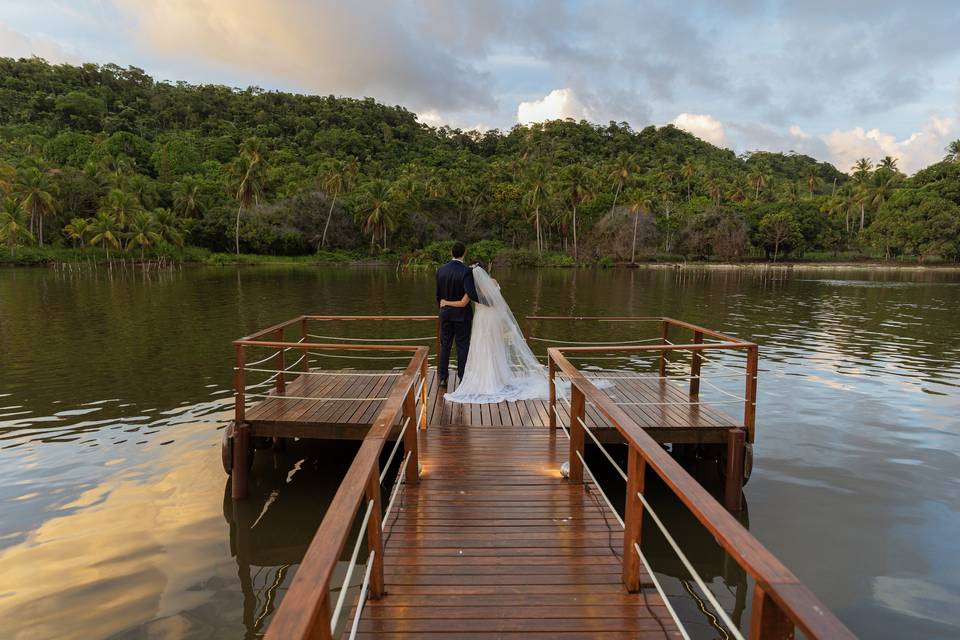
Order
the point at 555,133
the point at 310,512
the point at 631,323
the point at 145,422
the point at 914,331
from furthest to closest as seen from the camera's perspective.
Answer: the point at 555,133
the point at 631,323
the point at 914,331
the point at 145,422
the point at 310,512

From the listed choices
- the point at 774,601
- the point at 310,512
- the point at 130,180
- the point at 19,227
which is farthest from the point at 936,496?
the point at 130,180

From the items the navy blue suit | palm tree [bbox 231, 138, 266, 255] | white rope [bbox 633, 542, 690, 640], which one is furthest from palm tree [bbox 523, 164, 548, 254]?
white rope [bbox 633, 542, 690, 640]

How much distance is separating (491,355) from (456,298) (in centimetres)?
102

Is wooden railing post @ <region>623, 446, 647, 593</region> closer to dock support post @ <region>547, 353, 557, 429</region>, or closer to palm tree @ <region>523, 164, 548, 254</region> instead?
dock support post @ <region>547, 353, 557, 429</region>

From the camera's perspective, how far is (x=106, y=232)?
59.8 meters

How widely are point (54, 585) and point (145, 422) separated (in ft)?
15.6

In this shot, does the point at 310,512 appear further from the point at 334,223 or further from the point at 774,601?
the point at 334,223

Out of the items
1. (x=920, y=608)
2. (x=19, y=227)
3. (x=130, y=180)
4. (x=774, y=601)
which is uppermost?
(x=130, y=180)

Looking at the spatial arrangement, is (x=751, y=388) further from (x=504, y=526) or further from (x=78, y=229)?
(x=78, y=229)

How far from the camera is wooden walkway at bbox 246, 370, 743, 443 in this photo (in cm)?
654

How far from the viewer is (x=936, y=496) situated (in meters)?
6.80

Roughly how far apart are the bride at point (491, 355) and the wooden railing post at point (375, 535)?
15.8ft

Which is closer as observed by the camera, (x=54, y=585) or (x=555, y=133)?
(x=54, y=585)

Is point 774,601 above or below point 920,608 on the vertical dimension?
above
